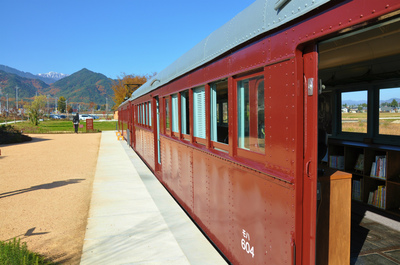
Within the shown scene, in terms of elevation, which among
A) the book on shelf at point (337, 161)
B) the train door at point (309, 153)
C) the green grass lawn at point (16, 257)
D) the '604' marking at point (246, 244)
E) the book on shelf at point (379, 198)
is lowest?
the green grass lawn at point (16, 257)

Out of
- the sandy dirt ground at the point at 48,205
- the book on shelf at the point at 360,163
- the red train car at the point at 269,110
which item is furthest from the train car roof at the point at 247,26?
the book on shelf at the point at 360,163

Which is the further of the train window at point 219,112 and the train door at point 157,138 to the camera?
the train door at point 157,138

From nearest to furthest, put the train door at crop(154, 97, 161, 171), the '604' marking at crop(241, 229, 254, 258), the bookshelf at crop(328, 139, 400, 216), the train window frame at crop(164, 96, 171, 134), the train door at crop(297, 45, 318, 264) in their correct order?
the train door at crop(297, 45, 318, 264) → the '604' marking at crop(241, 229, 254, 258) → the bookshelf at crop(328, 139, 400, 216) → the train window frame at crop(164, 96, 171, 134) → the train door at crop(154, 97, 161, 171)

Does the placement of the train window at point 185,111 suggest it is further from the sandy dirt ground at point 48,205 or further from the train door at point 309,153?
the train door at point 309,153

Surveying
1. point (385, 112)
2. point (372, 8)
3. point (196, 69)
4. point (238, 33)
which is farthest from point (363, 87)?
A: point (372, 8)

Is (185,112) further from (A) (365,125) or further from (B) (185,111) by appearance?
(A) (365,125)

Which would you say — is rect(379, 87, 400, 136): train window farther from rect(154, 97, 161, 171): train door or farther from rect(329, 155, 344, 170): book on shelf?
rect(154, 97, 161, 171): train door

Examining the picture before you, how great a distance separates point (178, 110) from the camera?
5.16 metres

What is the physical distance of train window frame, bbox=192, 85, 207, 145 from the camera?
3.95 meters

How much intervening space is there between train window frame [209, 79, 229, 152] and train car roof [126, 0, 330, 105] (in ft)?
1.09

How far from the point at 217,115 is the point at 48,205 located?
5.15 m

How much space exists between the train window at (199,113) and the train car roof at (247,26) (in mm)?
345

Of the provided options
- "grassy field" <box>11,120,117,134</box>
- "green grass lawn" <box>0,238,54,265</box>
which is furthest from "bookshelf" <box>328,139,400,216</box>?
"grassy field" <box>11,120,117,134</box>

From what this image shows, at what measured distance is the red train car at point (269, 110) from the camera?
1960 millimetres
